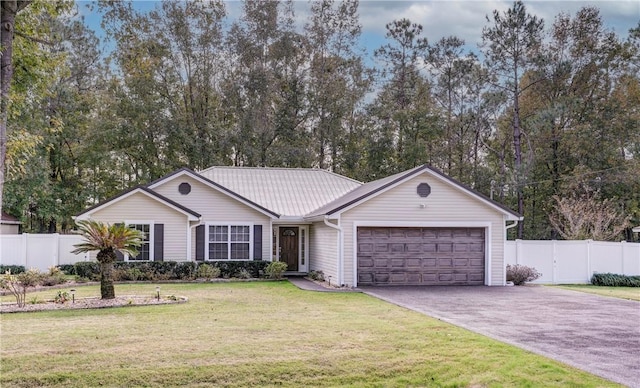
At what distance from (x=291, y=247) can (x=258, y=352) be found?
15753mm

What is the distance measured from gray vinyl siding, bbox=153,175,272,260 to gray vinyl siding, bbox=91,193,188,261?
27.6 inches

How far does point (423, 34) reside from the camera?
38.3m

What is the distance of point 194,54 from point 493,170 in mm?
20397

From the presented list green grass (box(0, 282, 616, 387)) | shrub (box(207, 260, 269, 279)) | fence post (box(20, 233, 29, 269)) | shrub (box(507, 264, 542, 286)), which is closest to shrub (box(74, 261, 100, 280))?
fence post (box(20, 233, 29, 269))

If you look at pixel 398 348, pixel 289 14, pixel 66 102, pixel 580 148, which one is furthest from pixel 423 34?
pixel 398 348

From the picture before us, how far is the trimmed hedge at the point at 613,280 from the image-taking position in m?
22.2

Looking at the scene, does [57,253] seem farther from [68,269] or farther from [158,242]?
[158,242]

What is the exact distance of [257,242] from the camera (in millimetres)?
22688

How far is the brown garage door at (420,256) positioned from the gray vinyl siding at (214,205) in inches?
212

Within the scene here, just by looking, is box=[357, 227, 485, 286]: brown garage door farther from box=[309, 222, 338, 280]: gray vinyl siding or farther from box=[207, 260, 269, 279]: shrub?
box=[207, 260, 269, 279]: shrub

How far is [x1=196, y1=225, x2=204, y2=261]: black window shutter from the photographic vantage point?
22016 millimetres

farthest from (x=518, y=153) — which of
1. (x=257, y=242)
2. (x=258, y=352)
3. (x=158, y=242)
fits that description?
(x=258, y=352)

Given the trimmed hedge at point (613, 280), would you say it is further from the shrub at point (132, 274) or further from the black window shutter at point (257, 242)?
the shrub at point (132, 274)

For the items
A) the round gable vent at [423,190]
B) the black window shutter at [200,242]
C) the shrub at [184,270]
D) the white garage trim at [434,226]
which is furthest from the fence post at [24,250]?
the round gable vent at [423,190]
